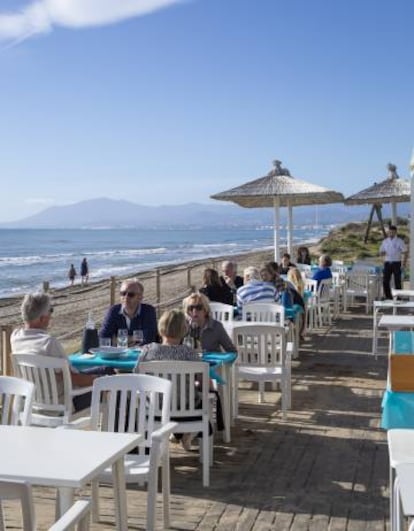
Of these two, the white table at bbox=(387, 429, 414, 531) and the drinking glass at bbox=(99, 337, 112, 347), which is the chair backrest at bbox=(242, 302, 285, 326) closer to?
the drinking glass at bbox=(99, 337, 112, 347)

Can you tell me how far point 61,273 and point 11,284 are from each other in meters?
4.99

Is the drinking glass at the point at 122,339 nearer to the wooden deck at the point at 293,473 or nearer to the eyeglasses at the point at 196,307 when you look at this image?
the eyeglasses at the point at 196,307

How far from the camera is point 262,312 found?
7383 mm

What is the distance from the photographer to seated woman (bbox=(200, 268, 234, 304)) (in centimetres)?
804

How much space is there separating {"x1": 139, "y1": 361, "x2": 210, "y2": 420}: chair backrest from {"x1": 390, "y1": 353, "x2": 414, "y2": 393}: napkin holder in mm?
1075

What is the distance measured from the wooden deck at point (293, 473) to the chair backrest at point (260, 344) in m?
0.44

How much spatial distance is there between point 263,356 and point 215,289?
2139mm

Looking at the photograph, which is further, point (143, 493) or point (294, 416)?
point (294, 416)

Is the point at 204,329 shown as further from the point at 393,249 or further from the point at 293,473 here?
→ the point at 393,249

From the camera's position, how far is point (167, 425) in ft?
11.6

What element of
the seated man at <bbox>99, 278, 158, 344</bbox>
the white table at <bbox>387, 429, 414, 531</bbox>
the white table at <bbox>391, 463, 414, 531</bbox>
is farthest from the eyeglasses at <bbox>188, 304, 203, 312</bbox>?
the white table at <bbox>391, 463, 414, 531</bbox>

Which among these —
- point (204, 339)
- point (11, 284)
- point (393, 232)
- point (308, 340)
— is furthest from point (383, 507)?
point (11, 284)

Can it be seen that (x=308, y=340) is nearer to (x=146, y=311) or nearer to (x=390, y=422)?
(x=146, y=311)

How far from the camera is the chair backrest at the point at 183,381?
14.4 feet
